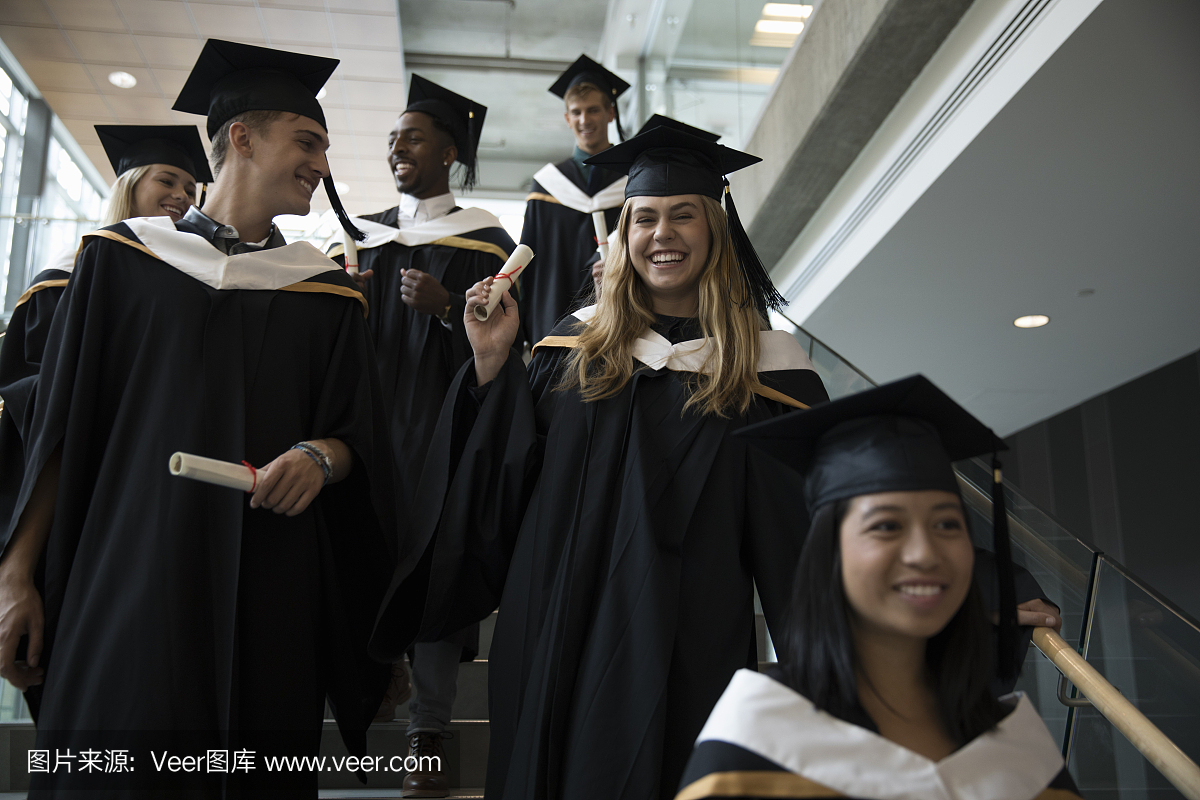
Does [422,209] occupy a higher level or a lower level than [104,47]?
lower

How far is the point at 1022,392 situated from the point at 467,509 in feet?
26.9

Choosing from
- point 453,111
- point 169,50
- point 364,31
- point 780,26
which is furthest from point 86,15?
point 453,111

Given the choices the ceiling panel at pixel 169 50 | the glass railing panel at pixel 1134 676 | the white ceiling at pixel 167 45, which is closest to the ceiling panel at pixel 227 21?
the white ceiling at pixel 167 45

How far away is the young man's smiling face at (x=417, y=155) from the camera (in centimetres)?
400

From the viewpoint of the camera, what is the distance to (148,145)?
3.77m

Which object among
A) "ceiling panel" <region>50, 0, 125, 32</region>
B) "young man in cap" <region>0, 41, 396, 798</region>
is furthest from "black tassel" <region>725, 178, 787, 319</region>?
"ceiling panel" <region>50, 0, 125, 32</region>

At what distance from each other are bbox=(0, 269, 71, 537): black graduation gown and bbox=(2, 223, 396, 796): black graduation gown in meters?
0.19

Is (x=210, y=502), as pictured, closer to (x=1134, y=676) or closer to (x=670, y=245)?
(x=670, y=245)

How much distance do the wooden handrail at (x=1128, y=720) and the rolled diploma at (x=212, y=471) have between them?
1.72 m

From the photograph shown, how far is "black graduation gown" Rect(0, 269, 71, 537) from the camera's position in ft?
7.32

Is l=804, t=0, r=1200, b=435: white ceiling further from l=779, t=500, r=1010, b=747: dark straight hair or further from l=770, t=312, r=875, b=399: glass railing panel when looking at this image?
l=779, t=500, r=1010, b=747: dark straight hair

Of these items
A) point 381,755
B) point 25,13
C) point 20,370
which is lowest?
point 381,755

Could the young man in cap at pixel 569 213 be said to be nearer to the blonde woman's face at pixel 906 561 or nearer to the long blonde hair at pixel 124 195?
the long blonde hair at pixel 124 195

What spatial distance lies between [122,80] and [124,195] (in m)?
7.82
